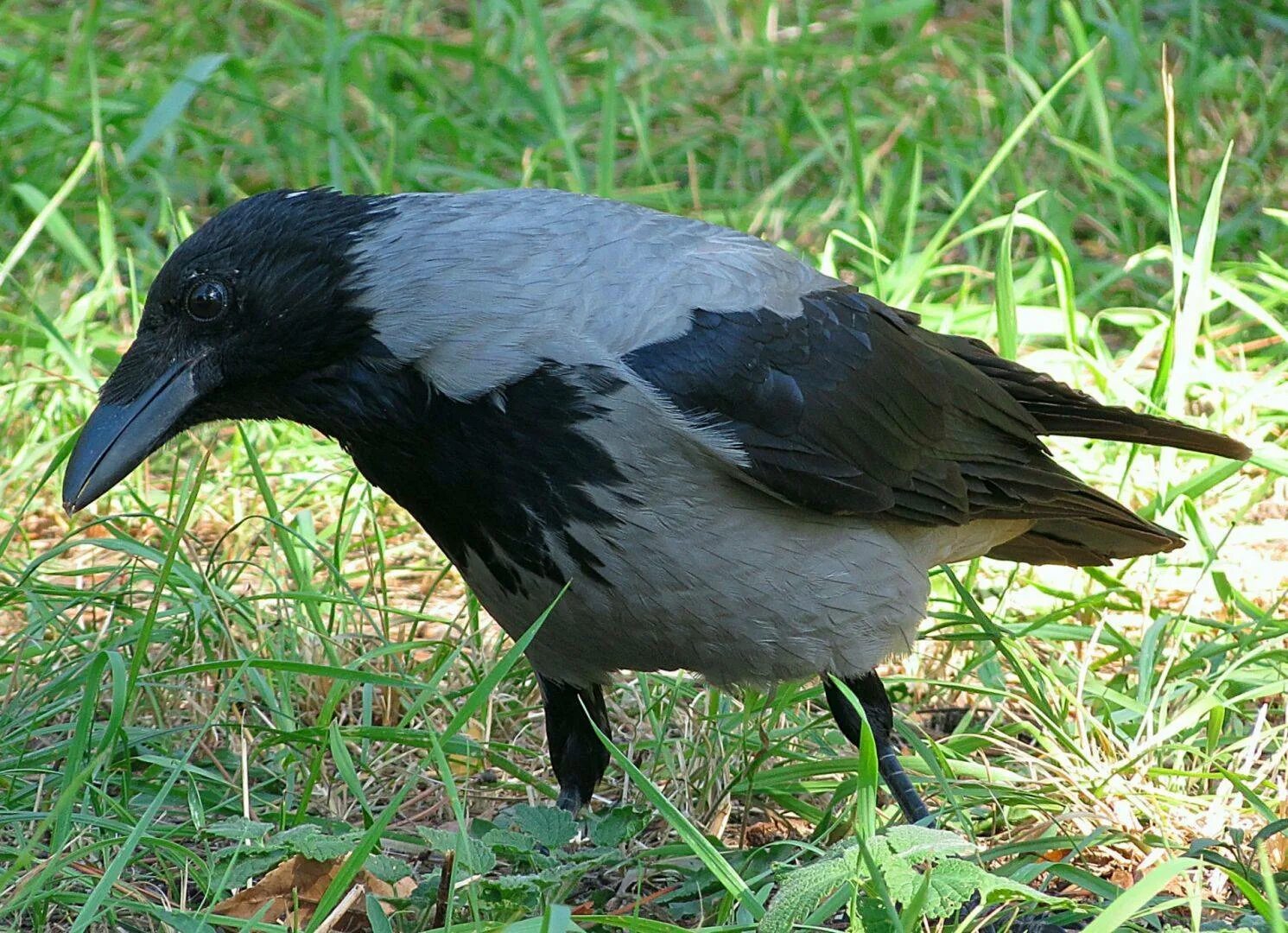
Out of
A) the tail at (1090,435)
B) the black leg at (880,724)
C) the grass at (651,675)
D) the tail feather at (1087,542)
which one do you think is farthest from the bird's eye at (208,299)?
the tail feather at (1087,542)

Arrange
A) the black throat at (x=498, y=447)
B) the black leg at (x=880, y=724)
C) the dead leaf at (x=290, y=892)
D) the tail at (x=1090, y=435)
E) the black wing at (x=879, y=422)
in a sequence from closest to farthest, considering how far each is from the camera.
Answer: the dead leaf at (x=290, y=892), the black throat at (x=498, y=447), the black wing at (x=879, y=422), the black leg at (x=880, y=724), the tail at (x=1090, y=435)

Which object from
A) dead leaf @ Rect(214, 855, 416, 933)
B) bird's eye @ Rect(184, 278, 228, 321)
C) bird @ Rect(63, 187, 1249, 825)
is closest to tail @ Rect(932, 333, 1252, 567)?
bird @ Rect(63, 187, 1249, 825)

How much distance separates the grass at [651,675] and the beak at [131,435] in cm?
16

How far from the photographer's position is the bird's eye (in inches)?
118

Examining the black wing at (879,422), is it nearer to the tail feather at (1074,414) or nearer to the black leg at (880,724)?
the tail feather at (1074,414)

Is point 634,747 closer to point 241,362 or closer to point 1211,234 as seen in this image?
point 241,362

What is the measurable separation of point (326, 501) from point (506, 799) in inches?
53.4

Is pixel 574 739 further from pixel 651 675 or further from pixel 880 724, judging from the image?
pixel 880 724

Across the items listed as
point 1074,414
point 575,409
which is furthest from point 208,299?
point 1074,414

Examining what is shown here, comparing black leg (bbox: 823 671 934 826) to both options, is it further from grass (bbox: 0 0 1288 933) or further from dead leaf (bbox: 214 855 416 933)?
dead leaf (bbox: 214 855 416 933)

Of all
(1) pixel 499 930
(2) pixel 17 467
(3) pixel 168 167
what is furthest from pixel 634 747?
(3) pixel 168 167

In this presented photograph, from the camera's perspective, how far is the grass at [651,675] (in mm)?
2965

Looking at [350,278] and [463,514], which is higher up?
[350,278]

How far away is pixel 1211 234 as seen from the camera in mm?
4238
